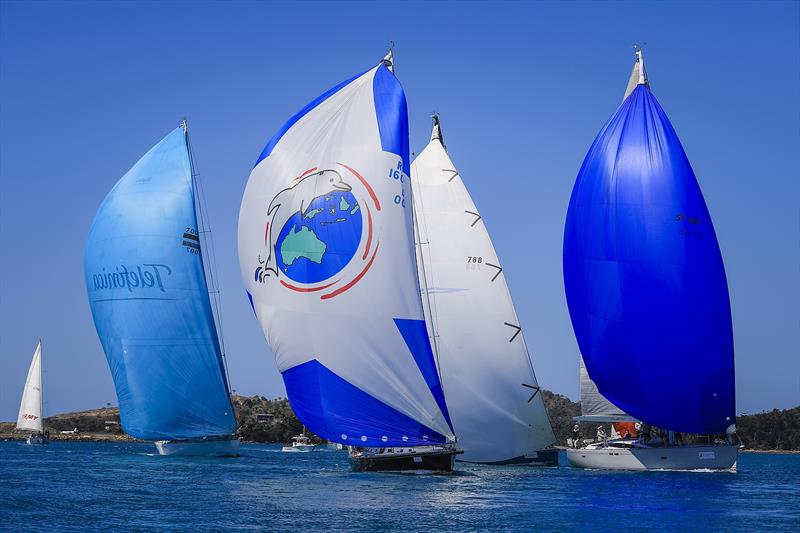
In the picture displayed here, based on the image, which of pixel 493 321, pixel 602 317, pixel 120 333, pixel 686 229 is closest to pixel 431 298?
pixel 493 321

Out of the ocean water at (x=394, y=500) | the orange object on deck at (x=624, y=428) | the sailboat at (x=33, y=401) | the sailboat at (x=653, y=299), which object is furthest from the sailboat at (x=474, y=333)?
the sailboat at (x=33, y=401)

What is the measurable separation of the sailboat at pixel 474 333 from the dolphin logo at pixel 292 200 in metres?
10.7

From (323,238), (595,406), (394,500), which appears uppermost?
(323,238)

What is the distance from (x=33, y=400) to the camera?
330 ft

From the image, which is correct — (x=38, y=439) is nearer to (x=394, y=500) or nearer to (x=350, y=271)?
(x=350, y=271)

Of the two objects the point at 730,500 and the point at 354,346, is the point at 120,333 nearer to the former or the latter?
the point at 354,346

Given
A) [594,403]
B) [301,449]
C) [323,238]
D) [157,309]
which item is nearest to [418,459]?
[323,238]

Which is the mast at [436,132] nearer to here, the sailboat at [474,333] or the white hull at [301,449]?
the sailboat at [474,333]

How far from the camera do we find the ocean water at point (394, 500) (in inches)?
1136

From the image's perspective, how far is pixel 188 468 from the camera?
159 ft

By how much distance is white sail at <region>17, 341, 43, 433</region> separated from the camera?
3947 inches

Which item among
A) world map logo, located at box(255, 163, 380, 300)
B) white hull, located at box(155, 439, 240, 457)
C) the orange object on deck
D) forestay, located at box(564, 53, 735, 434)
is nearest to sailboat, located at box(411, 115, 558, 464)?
forestay, located at box(564, 53, 735, 434)

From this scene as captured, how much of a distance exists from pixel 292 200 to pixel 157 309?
55.1ft

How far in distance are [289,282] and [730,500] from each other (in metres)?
16.5
